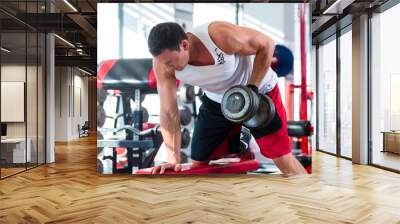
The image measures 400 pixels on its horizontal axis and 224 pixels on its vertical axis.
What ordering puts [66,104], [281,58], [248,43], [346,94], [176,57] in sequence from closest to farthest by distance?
[176,57] < [248,43] < [281,58] < [346,94] < [66,104]

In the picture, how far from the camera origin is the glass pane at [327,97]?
904 cm

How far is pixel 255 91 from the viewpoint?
5164mm

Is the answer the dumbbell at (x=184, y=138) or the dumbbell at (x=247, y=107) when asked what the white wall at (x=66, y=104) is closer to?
the dumbbell at (x=184, y=138)

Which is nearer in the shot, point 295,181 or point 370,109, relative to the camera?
point 295,181

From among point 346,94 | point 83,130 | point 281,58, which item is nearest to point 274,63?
point 281,58

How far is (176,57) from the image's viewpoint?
18.0ft

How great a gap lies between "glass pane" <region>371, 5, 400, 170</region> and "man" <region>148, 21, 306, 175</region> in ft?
6.24

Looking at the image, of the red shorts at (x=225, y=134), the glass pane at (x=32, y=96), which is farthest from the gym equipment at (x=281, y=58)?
the glass pane at (x=32, y=96)

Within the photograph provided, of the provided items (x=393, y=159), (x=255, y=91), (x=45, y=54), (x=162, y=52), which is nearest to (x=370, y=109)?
(x=393, y=159)

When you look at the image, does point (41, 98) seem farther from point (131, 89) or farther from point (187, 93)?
point (187, 93)

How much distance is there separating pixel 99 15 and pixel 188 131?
2.09m

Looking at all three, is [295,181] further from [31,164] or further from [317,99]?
[317,99]

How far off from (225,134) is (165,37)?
163cm

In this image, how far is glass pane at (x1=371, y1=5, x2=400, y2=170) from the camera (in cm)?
643
